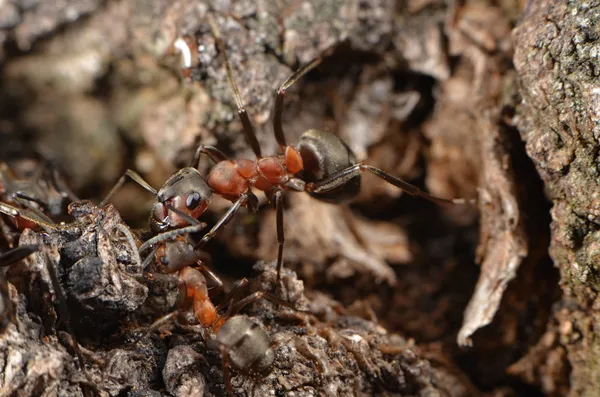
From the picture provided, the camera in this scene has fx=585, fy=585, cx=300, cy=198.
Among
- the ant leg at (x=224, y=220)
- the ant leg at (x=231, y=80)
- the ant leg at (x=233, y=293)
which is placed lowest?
the ant leg at (x=233, y=293)

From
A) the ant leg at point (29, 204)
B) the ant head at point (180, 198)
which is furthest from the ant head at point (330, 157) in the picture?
the ant leg at point (29, 204)

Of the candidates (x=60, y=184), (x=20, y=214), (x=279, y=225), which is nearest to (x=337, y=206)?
(x=279, y=225)

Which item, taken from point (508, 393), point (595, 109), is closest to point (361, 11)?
point (595, 109)

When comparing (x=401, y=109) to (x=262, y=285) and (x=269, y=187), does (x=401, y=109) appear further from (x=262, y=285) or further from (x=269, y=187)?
(x=262, y=285)

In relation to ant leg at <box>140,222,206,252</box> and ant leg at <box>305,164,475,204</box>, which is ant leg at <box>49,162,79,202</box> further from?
ant leg at <box>305,164,475,204</box>

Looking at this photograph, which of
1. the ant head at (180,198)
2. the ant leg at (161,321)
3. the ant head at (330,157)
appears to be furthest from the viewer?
the ant head at (330,157)

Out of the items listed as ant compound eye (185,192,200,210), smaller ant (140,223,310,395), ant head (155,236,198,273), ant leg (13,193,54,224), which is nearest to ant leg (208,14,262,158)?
ant compound eye (185,192,200,210)

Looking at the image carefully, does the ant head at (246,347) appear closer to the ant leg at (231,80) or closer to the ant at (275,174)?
the ant at (275,174)

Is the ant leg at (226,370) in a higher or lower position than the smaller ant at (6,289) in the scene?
lower
